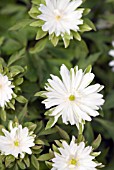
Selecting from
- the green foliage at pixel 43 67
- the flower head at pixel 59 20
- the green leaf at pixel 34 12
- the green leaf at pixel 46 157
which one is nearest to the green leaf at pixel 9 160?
the green foliage at pixel 43 67

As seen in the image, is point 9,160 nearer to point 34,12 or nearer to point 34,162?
point 34,162

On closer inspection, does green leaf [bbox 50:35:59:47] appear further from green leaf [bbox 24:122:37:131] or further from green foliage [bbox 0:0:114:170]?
green leaf [bbox 24:122:37:131]

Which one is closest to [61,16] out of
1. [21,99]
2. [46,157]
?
[21,99]

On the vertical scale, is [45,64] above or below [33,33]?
below

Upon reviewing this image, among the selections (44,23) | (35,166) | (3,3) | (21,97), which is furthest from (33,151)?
(3,3)

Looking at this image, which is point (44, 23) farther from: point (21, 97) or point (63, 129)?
point (63, 129)

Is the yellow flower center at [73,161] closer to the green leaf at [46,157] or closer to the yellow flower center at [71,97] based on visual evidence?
the green leaf at [46,157]

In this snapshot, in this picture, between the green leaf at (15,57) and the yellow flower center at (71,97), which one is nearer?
the yellow flower center at (71,97)
